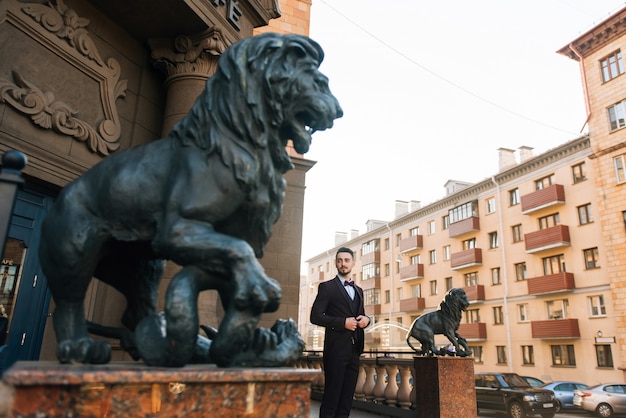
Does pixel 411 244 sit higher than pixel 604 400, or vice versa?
pixel 411 244

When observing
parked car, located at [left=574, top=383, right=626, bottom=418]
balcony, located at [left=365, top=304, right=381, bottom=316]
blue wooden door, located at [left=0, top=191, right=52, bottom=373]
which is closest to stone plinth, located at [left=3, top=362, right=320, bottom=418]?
blue wooden door, located at [left=0, top=191, right=52, bottom=373]

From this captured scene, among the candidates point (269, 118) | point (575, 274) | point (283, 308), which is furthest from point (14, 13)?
point (575, 274)

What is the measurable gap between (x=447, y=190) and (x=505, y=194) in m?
8.56

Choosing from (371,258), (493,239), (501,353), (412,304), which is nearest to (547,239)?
(493,239)

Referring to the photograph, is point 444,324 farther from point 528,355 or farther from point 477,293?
point 477,293

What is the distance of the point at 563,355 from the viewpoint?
29797 millimetres

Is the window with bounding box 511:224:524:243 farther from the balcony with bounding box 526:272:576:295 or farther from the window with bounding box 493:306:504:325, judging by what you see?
the window with bounding box 493:306:504:325

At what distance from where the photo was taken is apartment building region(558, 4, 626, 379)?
26344 mm

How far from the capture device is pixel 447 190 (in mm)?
44250

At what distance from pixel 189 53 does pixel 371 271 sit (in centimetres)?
4700

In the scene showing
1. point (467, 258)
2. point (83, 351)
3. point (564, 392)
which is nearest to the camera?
Result: point (83, 351)

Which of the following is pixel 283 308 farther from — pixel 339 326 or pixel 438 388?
pixel 339 326

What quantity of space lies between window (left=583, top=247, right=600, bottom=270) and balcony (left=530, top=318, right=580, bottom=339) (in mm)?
3487

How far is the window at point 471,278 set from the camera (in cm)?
3822
